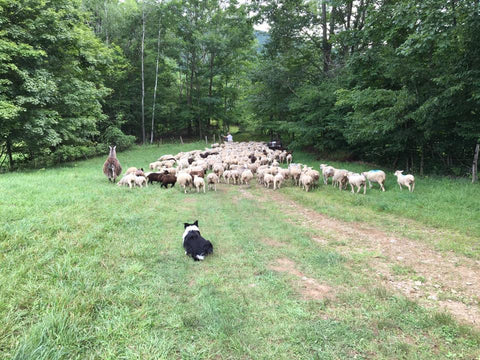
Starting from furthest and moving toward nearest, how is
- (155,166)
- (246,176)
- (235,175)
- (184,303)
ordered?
(155,166)
(235,175)
(246,176)
(184,303)

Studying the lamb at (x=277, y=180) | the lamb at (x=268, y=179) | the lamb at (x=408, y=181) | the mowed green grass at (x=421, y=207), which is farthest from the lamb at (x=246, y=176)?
the lamb at (x=408, y=181)

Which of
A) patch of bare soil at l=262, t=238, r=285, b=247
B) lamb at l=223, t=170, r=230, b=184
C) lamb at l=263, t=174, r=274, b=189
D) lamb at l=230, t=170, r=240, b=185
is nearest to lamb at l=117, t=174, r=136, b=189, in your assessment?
lamb at l=223, t=170, r=230, b=184

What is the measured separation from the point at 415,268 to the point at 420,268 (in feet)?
0.28

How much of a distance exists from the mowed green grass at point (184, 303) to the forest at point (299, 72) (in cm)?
746

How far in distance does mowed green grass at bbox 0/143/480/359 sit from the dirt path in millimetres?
381

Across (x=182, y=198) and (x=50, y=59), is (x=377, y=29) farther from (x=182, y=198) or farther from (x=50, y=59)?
(x=50, y=59)

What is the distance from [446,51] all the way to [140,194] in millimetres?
11890

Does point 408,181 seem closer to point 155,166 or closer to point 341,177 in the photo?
point 341,177

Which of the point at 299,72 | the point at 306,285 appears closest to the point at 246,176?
the point at 306,285

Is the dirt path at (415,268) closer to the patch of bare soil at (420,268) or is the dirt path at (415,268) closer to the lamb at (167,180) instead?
the patch of bare soil at (420,268)

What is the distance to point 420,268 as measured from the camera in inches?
172

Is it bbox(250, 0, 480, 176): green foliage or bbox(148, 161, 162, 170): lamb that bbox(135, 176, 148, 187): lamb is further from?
bbox(250, 0, 480, 176): green foliage

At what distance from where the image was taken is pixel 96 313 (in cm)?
288

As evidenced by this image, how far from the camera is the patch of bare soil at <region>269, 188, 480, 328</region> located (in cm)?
343
